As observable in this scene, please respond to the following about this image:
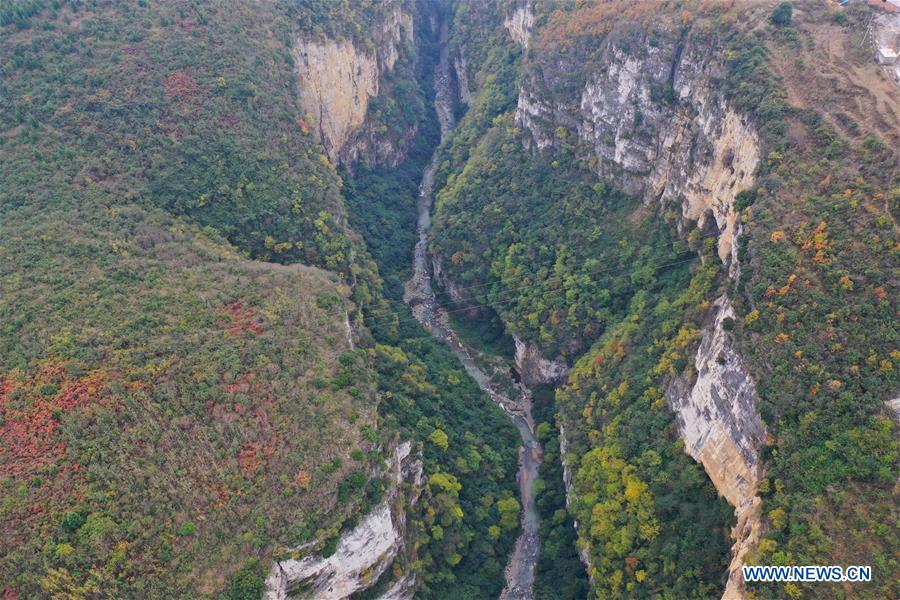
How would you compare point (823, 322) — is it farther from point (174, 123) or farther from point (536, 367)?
point (174, 123)

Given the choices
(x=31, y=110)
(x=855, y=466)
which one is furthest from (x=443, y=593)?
(x=31, y=110)

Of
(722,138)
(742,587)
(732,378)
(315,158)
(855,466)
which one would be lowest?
(742,587)

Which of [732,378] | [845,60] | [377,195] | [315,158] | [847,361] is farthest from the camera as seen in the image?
[377,195]

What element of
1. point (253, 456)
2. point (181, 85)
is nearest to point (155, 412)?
point (253, 456)

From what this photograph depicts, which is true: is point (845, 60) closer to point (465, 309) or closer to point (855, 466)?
point (855, 466)

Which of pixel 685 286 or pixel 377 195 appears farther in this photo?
pixel 377 195

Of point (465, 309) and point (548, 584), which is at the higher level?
point (465, 309)

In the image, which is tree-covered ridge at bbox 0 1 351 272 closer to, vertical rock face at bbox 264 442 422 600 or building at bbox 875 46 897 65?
vertical rock face at bbox 264 442 422 600

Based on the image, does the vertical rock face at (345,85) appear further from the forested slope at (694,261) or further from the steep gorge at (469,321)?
the forested slope at (694,261)
